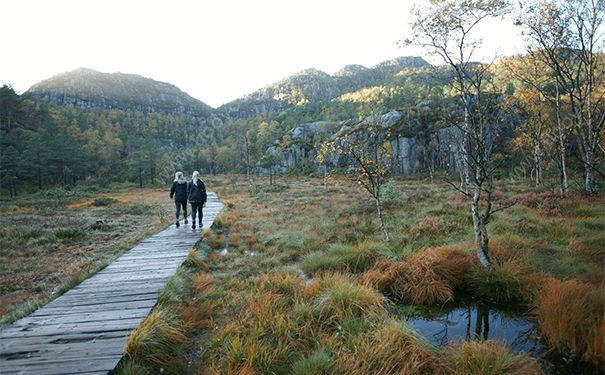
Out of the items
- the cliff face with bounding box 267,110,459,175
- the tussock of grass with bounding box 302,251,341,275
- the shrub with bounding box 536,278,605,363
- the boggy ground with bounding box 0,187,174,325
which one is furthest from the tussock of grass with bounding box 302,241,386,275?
the cliff face with bounding box 267,110,459,175

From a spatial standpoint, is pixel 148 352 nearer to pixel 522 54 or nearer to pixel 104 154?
pixel 522 54

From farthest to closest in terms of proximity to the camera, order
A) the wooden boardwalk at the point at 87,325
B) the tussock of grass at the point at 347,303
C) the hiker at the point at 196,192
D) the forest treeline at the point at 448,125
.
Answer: the forest treeline at the point at 448,125 < the hiker at the point at 196,192 < the tussock of grass at the point at 347,303 < the wooden boardwalk at the point at 87,325

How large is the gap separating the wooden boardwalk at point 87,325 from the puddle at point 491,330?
3.98m

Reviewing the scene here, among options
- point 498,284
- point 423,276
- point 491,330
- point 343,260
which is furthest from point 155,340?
point 498,284

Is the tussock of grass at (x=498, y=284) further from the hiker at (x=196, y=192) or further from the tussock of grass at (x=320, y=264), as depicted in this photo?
the hiker at (x=196, y=192)

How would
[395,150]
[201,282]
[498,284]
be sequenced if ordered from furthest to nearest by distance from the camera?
[395,150], [201,282], [498,284]

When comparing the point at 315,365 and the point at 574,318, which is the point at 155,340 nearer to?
the point at 315,365

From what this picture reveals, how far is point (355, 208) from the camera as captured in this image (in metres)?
15.5

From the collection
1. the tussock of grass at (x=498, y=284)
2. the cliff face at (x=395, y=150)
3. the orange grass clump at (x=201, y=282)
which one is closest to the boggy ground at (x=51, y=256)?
the orange grass clump at (x=201, y=282)

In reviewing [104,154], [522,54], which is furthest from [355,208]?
[104,154]

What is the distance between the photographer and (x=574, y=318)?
13.4 ft

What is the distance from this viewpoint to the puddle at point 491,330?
12.3 feet

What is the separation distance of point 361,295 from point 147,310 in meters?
3.34

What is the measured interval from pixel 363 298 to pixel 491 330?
2.07m
